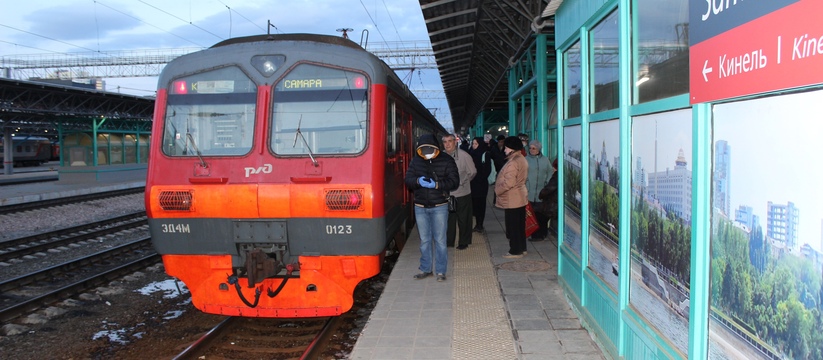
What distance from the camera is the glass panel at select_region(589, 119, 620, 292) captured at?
4.09m

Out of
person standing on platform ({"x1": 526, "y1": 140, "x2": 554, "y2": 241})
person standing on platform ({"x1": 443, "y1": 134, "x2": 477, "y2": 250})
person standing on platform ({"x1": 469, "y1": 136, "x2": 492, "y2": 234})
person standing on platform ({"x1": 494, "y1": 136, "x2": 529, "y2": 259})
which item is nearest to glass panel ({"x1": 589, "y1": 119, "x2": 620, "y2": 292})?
person standing on platform ({"x1": 494, "y1": 136, "x2": 529, "y2": 259})

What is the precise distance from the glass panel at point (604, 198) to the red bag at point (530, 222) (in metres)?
3.69

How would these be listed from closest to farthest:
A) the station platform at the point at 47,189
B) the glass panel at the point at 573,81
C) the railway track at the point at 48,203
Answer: the glass panel at the point at 573,81 → the railway track at the point at 48,203 → the station platform at the point at 47,189

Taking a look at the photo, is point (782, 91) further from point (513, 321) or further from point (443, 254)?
point (443, 254)

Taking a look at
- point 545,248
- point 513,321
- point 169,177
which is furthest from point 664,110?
point 545,248

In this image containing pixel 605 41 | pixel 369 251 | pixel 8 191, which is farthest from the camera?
pixel 8 191

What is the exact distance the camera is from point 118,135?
2741 cm

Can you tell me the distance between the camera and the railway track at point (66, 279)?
277 inches

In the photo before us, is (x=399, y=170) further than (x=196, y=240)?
Yes

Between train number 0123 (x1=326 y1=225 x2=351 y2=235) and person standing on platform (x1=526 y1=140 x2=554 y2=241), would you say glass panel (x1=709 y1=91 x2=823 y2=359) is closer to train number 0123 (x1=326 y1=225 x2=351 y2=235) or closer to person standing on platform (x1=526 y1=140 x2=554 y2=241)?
train number 0123 (x1=326 y1=225 x2=351 y2=235)

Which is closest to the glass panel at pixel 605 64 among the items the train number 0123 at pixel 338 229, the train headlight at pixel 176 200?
the train number 0123 at pixel 338 229

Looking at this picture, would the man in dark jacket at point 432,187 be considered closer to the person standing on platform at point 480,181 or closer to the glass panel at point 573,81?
the glass panel at point 573,81

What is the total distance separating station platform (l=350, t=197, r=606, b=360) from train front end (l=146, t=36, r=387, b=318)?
633 millimetres

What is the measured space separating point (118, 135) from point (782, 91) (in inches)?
1148
